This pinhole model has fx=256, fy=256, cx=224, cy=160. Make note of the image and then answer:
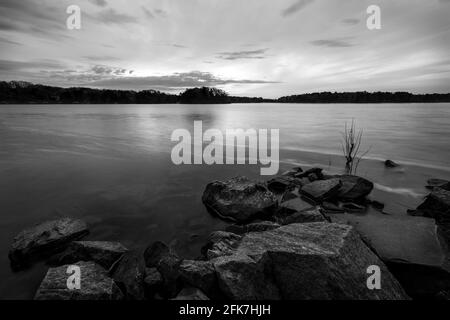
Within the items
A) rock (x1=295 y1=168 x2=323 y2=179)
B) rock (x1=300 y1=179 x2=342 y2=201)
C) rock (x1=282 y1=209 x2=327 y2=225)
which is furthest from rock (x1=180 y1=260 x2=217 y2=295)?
rock (x1=295 y1=168 x2=323 y2=179)

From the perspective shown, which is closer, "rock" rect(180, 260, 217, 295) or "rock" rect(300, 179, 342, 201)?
"rock" rect(180, 260, 217, 295)

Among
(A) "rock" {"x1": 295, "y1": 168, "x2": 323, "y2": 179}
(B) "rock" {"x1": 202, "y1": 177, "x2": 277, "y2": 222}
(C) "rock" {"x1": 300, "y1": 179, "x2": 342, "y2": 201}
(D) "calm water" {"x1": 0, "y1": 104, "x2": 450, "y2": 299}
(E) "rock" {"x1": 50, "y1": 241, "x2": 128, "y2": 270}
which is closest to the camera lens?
(E) "rock" {"x1": 50, "y1": 241, "x2": 128, "y2": 270}

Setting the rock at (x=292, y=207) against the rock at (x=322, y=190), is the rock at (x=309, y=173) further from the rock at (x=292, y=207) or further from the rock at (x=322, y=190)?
the rock at (x=292, y=207)

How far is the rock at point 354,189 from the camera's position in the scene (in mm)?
8859

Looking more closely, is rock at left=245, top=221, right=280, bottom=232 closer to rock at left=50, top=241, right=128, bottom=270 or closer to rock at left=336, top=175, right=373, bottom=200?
rock at left=50, top=241, right=128, bottom=270

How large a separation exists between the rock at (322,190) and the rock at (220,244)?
4.20 m

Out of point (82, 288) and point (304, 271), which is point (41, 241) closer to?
point (82, 288)

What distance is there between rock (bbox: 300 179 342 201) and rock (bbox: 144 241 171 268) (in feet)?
17.8

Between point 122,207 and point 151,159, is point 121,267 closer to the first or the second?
point 122,207

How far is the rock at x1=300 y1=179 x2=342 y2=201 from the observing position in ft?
28.4

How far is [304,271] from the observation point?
152 inches
